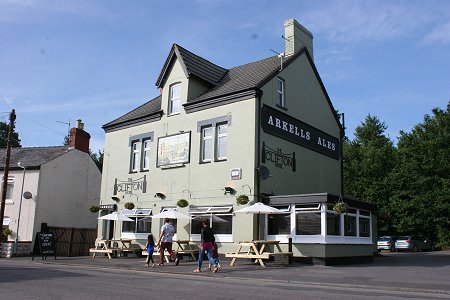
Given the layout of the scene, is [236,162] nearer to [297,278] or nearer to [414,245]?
[297,278]

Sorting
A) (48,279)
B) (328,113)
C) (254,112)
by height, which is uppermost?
(328,113)

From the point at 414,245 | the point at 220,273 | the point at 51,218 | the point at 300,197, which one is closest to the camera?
the point at 220,273

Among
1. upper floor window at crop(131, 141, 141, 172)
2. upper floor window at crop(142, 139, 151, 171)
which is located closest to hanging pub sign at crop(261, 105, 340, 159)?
upper floor window at crop(142, 139, 151, 171)

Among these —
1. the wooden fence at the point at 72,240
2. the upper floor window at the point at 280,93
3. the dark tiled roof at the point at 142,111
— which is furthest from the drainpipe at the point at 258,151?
the wooden fence at the point at 72,240

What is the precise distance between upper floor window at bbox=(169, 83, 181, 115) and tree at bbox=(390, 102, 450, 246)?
85.7 feet

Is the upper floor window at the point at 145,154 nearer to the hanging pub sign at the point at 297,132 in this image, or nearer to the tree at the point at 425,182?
the hanging pub sign at the point at 297,132

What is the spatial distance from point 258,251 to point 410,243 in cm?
2397

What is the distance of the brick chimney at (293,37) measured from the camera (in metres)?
26.1

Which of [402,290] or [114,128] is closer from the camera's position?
[402,290]

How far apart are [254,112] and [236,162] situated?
247cm

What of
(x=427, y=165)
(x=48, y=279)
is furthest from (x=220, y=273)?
(x=427, y=165)

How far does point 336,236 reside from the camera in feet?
66.0

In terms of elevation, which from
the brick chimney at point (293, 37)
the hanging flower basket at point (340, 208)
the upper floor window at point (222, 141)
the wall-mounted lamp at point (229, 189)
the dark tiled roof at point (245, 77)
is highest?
the brick chimney at point (293, 37)

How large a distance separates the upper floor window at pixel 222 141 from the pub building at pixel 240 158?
52 mm
